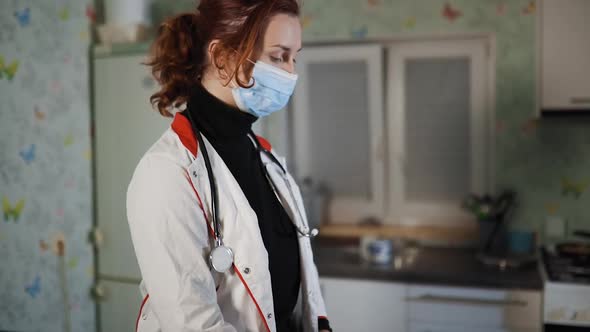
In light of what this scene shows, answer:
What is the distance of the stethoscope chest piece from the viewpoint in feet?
3.66

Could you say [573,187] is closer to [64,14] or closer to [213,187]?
[213,187]

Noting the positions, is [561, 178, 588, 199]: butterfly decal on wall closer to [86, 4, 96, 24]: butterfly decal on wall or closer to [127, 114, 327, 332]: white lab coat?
[127, 114, 327, 332]: white lab coat

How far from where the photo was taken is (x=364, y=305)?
8.13ft

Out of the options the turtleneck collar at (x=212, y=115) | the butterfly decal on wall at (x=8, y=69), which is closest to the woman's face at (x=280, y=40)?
the turtleneck collar at (x=212, y=115)

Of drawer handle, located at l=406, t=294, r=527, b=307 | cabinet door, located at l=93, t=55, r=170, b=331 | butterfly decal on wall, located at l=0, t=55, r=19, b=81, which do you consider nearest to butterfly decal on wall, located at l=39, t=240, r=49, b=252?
cabinet door, located at l=93, t=55, r=170, b=331

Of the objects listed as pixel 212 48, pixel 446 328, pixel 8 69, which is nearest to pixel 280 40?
pixel 212 48

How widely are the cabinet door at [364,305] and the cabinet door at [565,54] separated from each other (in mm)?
1034

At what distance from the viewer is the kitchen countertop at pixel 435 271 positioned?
234cm

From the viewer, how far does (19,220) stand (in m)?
2.57

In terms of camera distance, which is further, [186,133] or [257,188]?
[257,188]

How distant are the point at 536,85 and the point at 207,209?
2.02m

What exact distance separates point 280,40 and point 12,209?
1836 mm

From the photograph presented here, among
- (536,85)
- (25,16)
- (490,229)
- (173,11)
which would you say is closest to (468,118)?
(536,85)

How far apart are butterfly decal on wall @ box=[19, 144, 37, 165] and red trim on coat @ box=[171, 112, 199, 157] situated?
1640 mm
